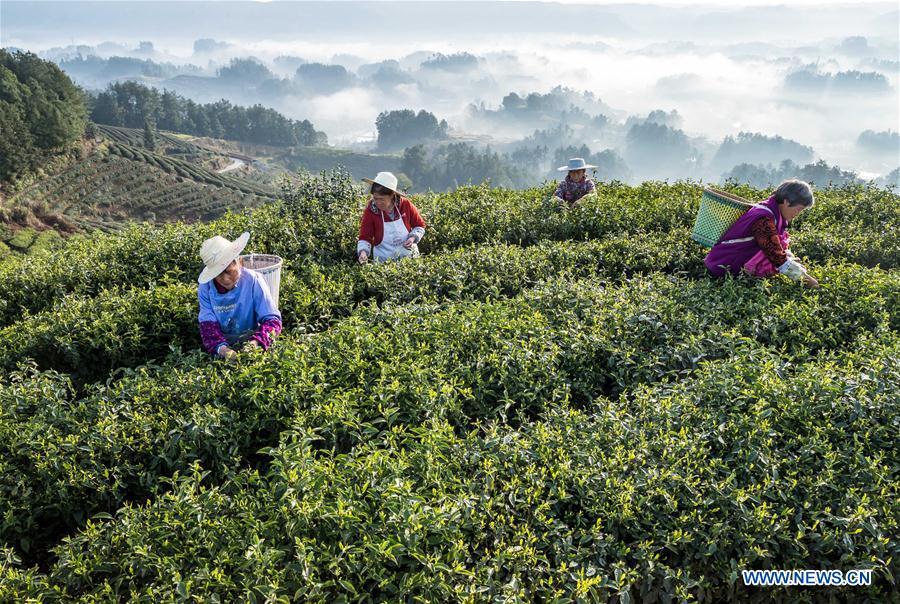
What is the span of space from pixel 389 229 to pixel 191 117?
5286 inches

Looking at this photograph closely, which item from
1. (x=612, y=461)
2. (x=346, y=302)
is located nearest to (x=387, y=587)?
(x=612, y=461)

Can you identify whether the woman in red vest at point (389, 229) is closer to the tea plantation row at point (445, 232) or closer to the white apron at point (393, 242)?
the white apron at point (393, 242)

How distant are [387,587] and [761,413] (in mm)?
2730

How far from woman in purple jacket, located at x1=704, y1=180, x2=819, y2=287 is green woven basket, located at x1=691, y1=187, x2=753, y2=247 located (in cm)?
19

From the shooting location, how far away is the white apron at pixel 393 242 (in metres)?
7.48

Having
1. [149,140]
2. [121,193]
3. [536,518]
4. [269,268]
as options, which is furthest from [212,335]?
[149,140]

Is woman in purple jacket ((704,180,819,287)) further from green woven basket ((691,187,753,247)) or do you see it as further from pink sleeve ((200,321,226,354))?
pink sleeve ((200,321,226,354))

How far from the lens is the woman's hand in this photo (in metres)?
4.87

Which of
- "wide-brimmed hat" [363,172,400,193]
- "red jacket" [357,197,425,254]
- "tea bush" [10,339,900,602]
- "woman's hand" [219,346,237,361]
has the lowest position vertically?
"tea bush" [10,339,900,602]

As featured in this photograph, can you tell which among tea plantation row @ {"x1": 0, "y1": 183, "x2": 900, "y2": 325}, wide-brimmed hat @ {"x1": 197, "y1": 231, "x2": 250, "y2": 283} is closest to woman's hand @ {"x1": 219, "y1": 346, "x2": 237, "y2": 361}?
wide-brimmed hat @ {"x1": 197, "y1": 231, "x2": 250, "y2": 283}

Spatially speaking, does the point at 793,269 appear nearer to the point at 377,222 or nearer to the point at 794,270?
the point at 794,270

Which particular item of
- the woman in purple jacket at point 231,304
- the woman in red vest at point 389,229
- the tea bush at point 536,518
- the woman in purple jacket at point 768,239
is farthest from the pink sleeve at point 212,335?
the woman in purple jacket at point 768,239

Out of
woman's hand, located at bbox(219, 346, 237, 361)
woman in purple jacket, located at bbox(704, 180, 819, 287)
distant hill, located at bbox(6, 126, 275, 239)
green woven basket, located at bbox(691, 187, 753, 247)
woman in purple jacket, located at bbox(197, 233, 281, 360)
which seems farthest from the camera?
distant hill, located at bbox(6, 126, 275, 239)

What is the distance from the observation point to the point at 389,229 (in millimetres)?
7484
